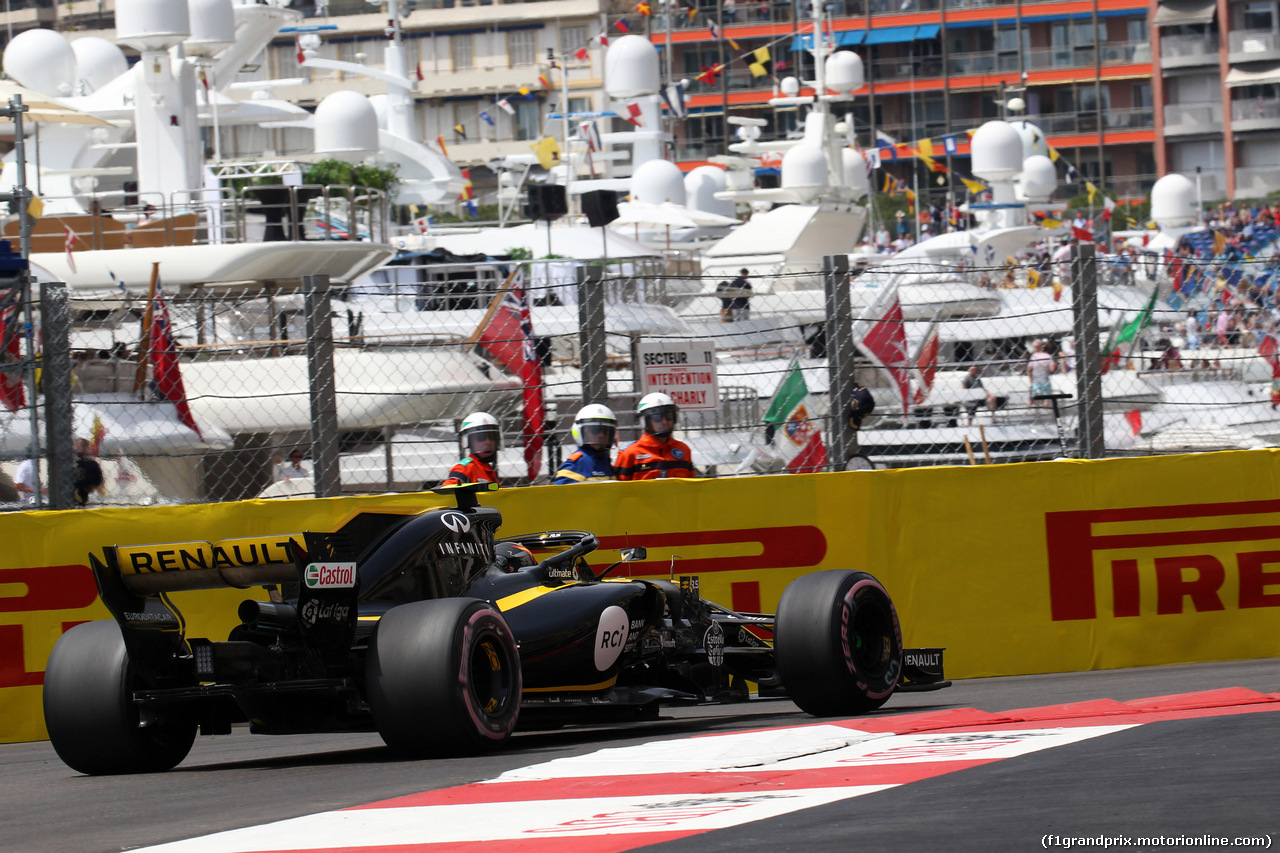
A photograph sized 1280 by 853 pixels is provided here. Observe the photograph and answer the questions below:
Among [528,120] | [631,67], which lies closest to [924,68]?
[528,120]

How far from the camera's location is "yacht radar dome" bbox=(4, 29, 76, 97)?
27.5 metres

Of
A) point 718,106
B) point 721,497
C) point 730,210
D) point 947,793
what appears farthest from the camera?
point 718,106

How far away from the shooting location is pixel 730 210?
139 feet

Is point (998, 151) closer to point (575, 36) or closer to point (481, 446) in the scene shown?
point (481, 446)

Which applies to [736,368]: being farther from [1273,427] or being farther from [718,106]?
[718,106]

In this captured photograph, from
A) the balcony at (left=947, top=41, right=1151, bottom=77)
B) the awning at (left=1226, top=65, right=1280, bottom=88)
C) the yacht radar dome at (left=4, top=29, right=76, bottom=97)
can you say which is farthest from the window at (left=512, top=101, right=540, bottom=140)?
the yacht radar dome at (left=4, top=29, right=76, bottom=97)

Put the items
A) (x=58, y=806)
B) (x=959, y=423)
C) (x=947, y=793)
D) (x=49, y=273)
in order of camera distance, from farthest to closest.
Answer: (x=49, y=273) → (x=959, y=423) → (x=58, y=806) → (x=947, y=793)

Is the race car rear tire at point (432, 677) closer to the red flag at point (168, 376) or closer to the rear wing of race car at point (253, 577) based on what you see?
the rear wing of race car at point (253, 577)

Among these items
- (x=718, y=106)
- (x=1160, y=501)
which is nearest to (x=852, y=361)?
(x=1160, y=501)

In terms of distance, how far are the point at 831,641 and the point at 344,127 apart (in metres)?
19.1

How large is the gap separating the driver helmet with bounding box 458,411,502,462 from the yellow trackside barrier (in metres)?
0.77

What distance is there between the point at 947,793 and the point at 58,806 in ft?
10.1

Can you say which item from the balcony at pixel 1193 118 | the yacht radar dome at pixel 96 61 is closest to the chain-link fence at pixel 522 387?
the yacht radar dome at pixel 96 61

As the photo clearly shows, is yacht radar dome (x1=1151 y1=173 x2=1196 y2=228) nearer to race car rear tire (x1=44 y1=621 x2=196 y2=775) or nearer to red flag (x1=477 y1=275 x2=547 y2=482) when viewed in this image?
red flag (x1=477 y1=275 x2=547 y2=482)
